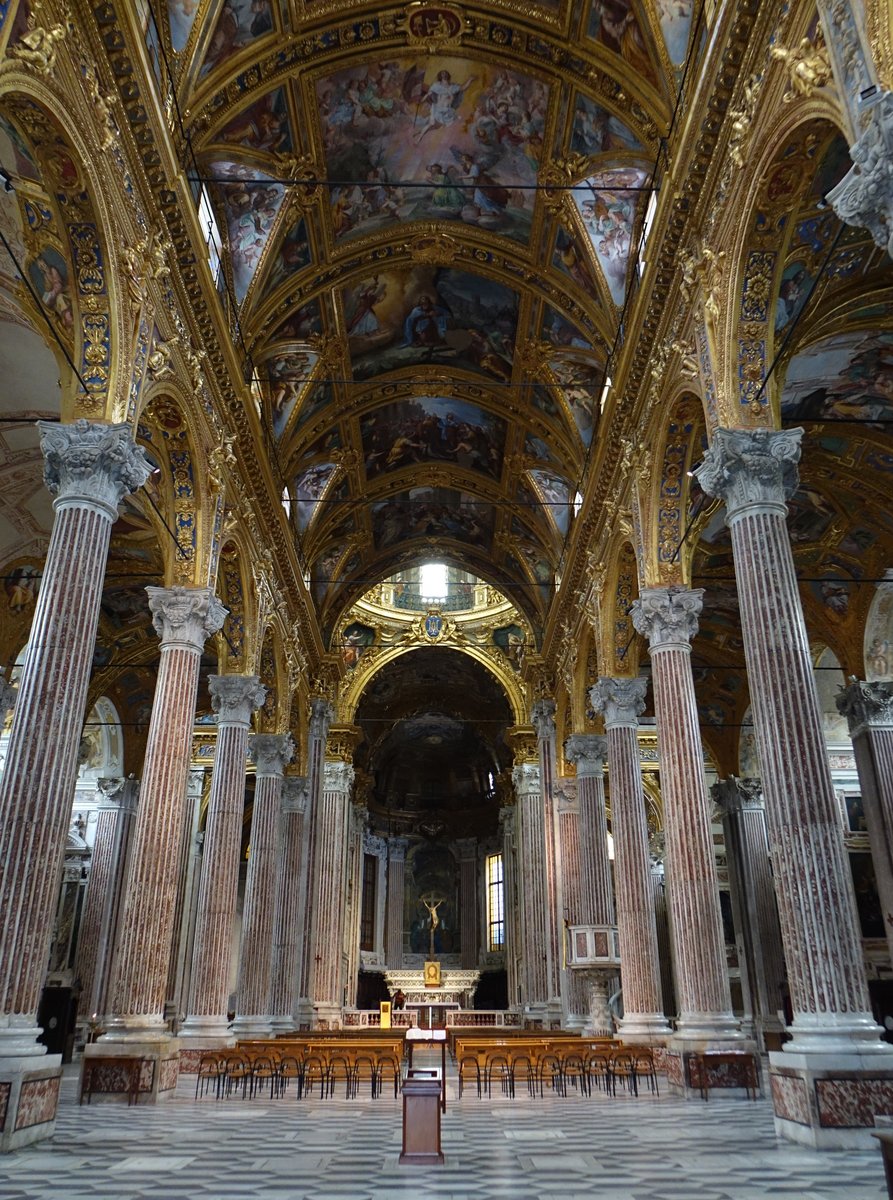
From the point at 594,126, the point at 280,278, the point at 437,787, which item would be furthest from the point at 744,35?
the point at 437,787

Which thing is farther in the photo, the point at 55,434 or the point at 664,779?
the point at 664,779

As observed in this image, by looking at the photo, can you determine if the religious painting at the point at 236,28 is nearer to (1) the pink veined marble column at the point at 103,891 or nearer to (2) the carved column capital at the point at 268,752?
(2) the carved column capital at the point at 268,752

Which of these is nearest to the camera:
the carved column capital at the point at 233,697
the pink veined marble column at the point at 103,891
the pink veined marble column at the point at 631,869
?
the pink veined marble column at the point at 631,869

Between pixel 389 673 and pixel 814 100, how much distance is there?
97.1ft

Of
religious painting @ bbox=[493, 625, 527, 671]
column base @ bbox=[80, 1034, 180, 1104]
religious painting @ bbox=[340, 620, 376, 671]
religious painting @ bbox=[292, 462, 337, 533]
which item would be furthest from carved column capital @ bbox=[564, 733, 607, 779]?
column base @ bbox=[80, 1034, 180, 1104]

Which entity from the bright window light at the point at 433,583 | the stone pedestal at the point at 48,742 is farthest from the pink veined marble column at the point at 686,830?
the bright window light at the point at 433,583

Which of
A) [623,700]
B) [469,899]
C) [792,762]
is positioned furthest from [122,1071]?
[469,899]

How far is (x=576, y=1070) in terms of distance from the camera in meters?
14.2

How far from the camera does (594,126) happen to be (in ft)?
49.6

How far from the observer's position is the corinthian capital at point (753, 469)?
10.9m

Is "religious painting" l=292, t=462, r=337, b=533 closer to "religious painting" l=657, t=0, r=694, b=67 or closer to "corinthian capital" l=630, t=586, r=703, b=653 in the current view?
"corinthian capital" l=630, t=586, r=703, b=653

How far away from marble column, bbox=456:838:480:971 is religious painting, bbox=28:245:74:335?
36930mm

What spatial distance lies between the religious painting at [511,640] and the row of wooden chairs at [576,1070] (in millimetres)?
19193

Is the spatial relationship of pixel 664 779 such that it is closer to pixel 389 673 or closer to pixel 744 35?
pixel 744 35
